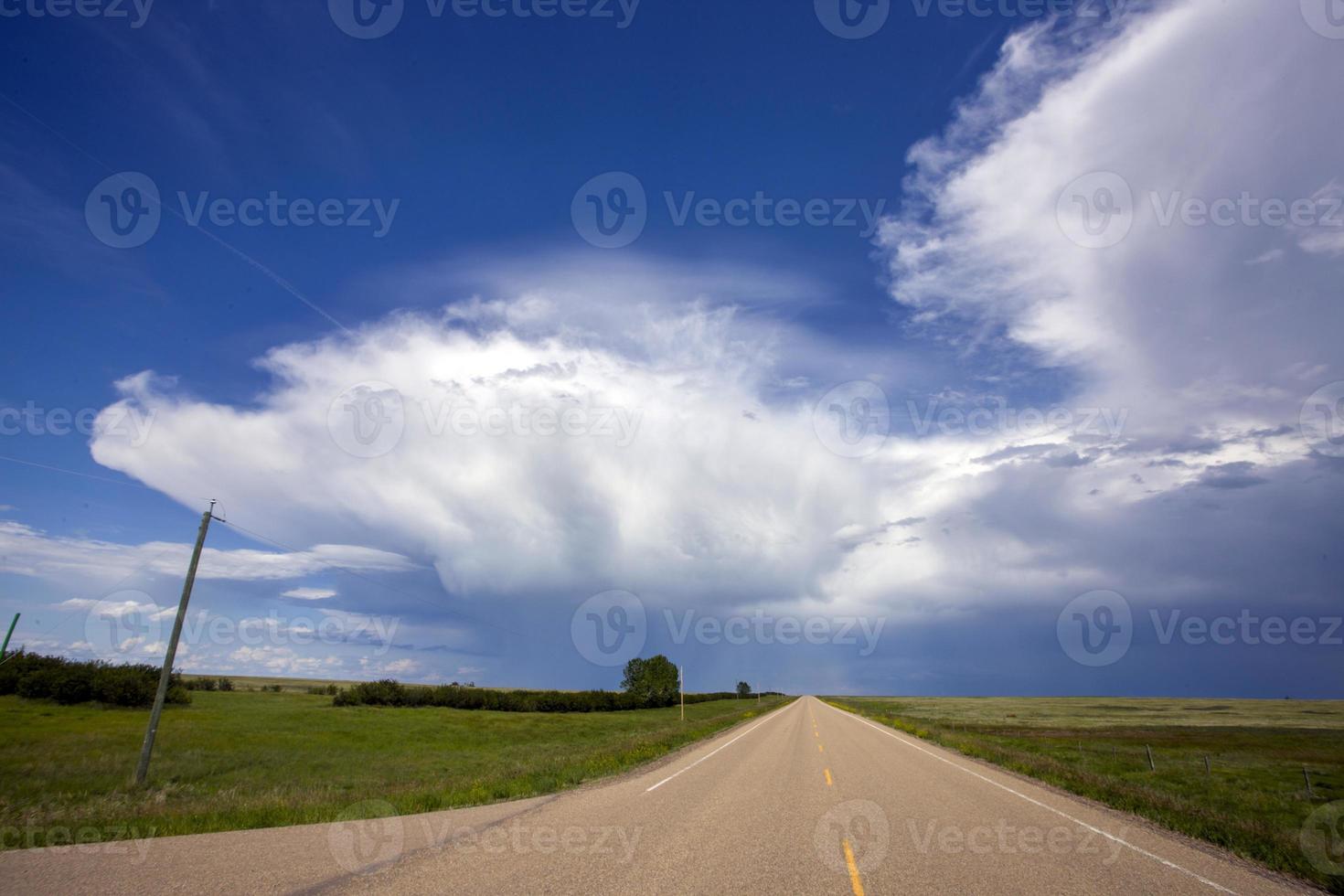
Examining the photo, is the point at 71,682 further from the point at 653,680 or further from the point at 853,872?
the point at 653,680

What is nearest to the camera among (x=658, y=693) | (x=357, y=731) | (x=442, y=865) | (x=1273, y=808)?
(x=442, y=865)

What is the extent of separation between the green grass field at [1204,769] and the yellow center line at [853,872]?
593 centimetres

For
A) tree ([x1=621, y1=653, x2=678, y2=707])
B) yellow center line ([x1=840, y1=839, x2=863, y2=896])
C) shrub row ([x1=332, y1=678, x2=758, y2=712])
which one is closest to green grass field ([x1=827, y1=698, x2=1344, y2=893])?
yellow center line ([x1=840, y1=839, x2=863, y2=896])

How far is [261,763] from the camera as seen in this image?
30469 mm

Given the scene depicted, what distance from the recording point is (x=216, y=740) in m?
35.2

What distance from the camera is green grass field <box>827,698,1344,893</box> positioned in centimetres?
1138

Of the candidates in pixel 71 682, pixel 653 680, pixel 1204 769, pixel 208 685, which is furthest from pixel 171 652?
pixel 653 680

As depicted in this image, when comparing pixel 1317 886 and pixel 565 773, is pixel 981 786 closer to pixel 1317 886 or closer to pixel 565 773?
pixel 1317 886

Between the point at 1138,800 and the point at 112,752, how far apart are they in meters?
38.7

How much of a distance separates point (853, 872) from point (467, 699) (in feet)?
283

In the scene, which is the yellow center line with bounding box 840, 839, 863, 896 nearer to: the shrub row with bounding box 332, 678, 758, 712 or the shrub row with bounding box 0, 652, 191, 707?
the shrub row with bounding box 0, 652, 191, 707

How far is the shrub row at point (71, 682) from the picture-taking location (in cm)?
4781

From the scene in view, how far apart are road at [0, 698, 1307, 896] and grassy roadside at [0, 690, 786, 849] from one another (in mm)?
2512

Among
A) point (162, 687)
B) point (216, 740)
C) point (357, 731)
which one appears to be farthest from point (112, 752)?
point (357, 731)
